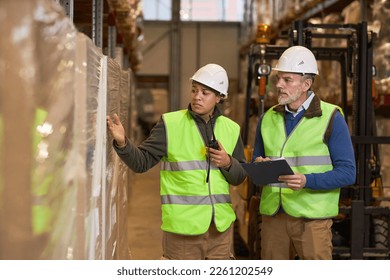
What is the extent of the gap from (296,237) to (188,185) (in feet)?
2.46

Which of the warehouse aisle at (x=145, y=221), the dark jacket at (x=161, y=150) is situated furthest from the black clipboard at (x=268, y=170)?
the warehouse aisle at (x=145, y=221)

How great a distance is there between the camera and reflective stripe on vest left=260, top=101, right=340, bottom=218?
3656mm

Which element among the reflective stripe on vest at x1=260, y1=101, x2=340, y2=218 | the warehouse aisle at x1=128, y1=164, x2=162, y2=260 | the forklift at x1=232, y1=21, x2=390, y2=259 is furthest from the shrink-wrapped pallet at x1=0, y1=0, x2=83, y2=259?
the warehouse aisle at x1=128, y1=164, x2=162, y2=260

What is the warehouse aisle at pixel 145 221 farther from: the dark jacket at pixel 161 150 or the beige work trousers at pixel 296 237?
the dark jacket at pixel 161 150

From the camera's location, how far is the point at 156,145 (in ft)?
11.1

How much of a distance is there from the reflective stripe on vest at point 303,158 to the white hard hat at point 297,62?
22 cm

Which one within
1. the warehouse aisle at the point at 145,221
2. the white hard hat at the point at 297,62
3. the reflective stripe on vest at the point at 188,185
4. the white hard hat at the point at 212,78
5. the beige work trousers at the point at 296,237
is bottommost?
the warehouse aisle at the point at 145,221

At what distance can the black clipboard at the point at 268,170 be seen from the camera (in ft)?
11.3

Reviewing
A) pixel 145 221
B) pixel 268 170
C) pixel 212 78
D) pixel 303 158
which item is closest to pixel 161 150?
pixel 212 78

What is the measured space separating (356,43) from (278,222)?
6.68ft

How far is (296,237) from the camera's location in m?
3.71

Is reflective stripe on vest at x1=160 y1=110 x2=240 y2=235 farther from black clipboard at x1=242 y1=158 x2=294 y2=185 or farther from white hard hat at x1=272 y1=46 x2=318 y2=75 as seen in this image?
white hard hat at x1=272 y1=46 x2=318 y2=75

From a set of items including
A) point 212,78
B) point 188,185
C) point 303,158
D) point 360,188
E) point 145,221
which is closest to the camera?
point 188,185

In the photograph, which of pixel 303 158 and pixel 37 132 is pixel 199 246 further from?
pixel 37 132
